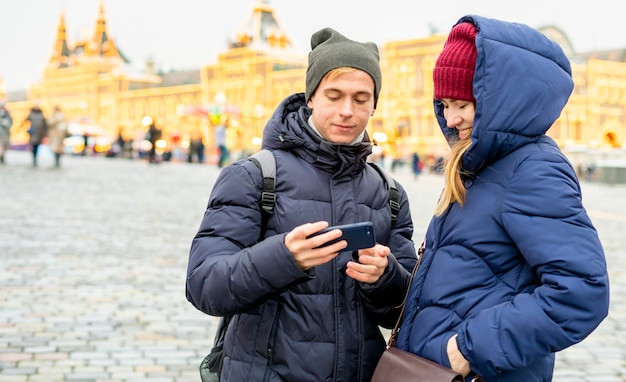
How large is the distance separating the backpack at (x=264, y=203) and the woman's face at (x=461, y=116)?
39 cm

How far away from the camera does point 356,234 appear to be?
6.90ft

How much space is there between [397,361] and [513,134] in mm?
634

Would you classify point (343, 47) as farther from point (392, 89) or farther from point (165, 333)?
point (392, 89)

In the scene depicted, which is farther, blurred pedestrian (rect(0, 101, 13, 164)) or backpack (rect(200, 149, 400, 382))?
blurred pedestrian (rect(0, 101, 13, 164))

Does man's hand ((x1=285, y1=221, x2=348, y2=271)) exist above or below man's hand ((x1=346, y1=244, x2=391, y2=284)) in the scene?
above

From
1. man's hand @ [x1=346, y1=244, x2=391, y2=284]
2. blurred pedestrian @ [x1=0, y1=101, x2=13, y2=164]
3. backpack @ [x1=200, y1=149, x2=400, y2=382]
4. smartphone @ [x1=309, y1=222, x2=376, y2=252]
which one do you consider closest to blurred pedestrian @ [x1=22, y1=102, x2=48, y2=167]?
blurred pedestrian @ [x1=0, y1=101, x2=13, y2=164]

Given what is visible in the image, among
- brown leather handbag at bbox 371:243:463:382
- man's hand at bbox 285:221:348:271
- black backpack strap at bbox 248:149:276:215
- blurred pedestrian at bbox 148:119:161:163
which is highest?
black backpack strap at bbox 248:149:276:215

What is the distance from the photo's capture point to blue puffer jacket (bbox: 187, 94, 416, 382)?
7.65 ft

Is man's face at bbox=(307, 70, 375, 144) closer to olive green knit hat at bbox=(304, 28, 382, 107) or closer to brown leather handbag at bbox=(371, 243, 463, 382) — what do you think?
olive green knit hat at bbox=(304, 28, 382, 107)

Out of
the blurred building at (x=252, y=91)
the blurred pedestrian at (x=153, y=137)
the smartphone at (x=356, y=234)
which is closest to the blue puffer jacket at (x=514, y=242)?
the smartphone at (x=356, y=234)

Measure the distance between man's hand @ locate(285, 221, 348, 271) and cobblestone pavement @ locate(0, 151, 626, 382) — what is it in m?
2.68

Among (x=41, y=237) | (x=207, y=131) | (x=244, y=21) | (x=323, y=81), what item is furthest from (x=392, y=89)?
(x=323, y=81)

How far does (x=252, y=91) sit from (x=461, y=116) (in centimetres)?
7793

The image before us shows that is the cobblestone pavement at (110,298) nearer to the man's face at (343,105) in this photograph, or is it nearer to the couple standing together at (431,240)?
the couple standing together at (431,240)
